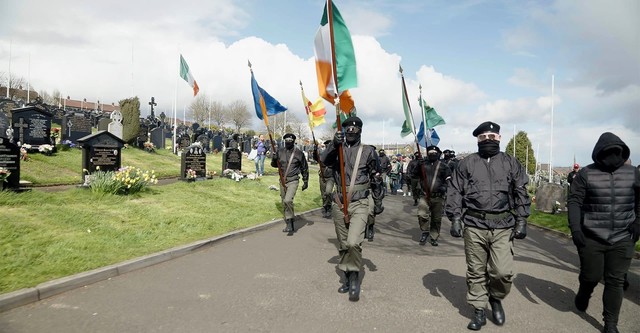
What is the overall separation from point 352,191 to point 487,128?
1.81 m

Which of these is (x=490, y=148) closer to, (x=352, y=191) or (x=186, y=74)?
(x=352, y=191)

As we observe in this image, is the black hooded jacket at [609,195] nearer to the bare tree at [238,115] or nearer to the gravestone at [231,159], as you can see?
the gravestone at [231,159]

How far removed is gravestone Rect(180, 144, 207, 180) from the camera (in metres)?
13.4

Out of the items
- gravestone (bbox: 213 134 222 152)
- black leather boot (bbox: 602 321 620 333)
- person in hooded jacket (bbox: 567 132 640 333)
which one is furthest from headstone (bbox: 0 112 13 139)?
black leather boot (bbox: 602 321 620 333)

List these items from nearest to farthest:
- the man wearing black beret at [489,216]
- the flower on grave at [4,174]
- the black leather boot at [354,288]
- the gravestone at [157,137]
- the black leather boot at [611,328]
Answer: the black leather boot at [611,328], the man wearing black beret at [489,216], the black leather boot at [354,288], the flower on grave at [4,174], the gravestone at [157,137]

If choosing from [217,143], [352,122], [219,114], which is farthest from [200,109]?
[352,122]

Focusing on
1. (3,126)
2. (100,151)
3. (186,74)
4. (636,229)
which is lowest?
(636,229)

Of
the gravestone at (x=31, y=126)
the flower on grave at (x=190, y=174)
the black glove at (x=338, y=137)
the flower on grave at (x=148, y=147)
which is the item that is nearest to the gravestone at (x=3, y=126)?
the gravestone at (x=31, y=126)

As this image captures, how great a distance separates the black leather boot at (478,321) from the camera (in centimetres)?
379

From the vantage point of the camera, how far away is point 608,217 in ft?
12.8

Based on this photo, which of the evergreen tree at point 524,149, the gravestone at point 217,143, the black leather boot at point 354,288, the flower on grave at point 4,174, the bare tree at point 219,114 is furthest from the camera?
the bare tree at point 219,114

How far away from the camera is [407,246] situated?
7.96 m

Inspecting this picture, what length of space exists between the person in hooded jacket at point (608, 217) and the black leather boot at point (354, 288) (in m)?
2.46

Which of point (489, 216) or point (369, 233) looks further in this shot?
point (369, 233)
